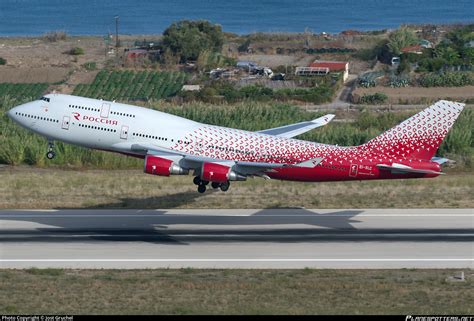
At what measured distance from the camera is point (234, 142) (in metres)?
58.1

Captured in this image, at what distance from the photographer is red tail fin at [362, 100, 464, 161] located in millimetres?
55250

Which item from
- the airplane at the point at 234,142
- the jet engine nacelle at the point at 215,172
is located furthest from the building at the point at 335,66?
the jet engine nacelle at the point at 215,172

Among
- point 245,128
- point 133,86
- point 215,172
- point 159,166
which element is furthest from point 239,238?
point 133,86

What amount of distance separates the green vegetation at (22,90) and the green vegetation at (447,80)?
52537mm

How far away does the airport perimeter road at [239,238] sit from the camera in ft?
158

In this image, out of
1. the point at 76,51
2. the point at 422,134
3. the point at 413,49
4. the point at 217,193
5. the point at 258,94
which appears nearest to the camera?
the point at 422,134

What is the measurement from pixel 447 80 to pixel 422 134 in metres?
80.8

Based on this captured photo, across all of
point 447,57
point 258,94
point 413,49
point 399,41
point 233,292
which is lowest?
point 233,292

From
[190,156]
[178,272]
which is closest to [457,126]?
[190,156]

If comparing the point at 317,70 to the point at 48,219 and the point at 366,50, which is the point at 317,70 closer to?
the point at 366,50

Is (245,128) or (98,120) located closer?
(98,120)

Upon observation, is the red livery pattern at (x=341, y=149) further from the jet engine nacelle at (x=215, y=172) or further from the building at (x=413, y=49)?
the building at (x=413, y=49)

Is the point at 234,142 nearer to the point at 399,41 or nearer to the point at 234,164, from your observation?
the point at 234,164

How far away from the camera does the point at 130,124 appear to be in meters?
57.9
